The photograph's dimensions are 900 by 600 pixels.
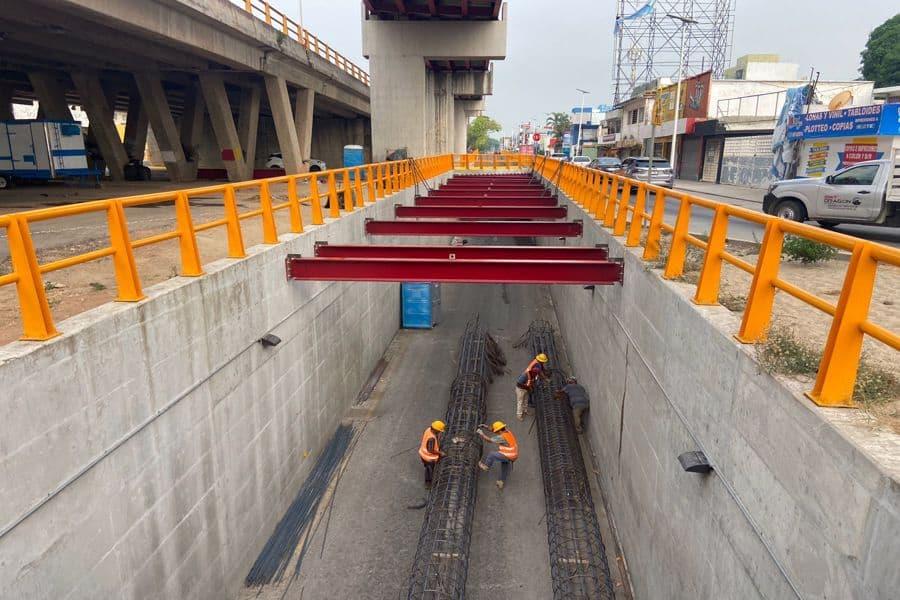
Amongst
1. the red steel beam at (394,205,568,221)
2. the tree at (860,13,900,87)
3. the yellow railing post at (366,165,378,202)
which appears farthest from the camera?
the tree at (860,13,900,87)

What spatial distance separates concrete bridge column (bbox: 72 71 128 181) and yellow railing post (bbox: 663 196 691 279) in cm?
3150

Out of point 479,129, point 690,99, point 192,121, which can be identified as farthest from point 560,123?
point 192,121

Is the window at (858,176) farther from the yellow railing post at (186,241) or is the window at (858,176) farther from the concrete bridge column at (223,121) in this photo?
the concrete bridge column at (223,121)

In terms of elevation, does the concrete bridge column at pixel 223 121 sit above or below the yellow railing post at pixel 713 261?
above

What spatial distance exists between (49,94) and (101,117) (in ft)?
10.1

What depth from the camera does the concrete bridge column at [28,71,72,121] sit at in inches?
1136

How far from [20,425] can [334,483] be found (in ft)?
22.8

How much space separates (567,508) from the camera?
376 inches

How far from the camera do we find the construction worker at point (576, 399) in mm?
12363

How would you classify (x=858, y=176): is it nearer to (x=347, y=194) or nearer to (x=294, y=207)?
(x=347, y=194)

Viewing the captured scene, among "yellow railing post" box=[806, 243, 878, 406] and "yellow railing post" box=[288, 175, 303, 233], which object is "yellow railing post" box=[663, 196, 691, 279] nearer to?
"yellow railing post" box=[806, 243, 878, 406]

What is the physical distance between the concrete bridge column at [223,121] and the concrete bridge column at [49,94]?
24.9ft

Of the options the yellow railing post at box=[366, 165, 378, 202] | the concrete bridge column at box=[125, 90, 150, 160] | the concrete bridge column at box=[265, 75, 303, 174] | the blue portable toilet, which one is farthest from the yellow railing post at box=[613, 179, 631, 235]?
the concrete bridge column at box=[125, 90, 150, 160]

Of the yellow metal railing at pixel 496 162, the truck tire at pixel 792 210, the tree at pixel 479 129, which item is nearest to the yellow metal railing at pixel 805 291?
the truck tire at pixel 792 210
